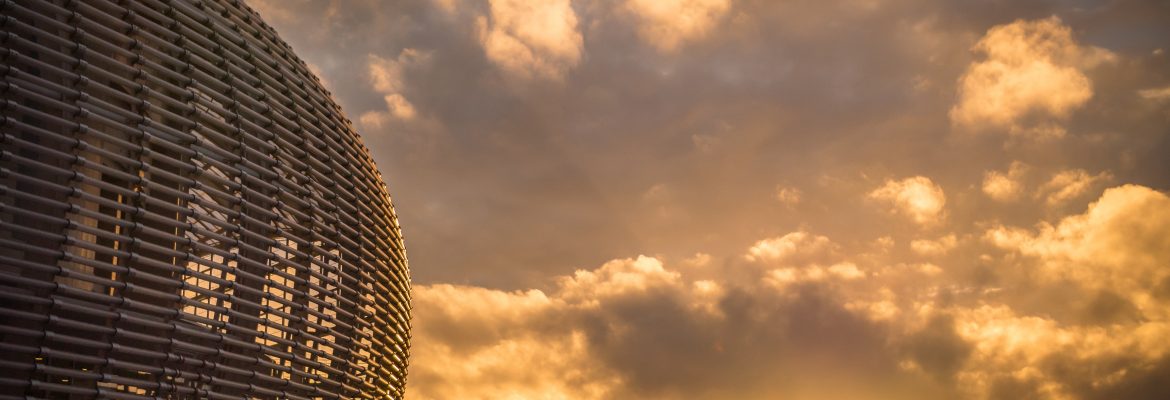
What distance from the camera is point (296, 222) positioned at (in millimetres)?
30469

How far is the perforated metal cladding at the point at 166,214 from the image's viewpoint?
76.0 ft

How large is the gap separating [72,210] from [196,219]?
127 inches

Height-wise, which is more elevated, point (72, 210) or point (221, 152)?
point (221, 152)

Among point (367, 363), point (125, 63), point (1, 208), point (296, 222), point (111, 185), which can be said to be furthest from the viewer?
point (367, 363)

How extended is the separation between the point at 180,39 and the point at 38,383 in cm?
861

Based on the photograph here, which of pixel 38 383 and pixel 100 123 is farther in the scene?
pixel 100 123

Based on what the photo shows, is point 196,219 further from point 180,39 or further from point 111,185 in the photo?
point 180,39

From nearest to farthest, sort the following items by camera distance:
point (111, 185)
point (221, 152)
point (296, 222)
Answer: point (111, 185)
point (221, 152)
point (296, 222)

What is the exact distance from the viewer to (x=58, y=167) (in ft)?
77.6

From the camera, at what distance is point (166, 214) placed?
84.3 feet

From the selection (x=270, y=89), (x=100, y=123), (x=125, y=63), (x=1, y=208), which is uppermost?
(x=270, y=89)

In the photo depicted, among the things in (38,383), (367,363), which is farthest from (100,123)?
(367,363)

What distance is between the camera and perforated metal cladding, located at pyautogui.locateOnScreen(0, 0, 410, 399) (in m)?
23.2

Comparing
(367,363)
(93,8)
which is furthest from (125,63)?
(367,363)
